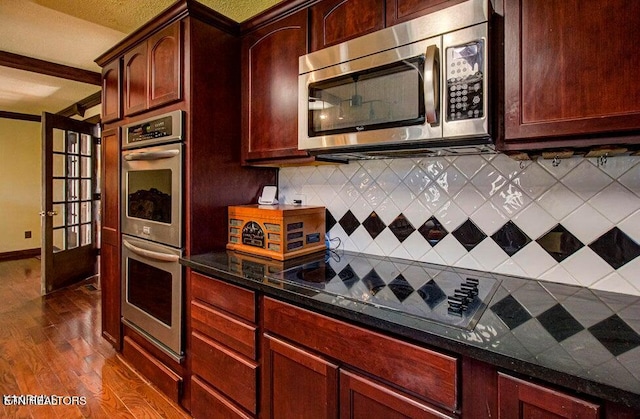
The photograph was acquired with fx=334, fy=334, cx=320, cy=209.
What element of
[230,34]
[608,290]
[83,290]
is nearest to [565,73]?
[608,290]

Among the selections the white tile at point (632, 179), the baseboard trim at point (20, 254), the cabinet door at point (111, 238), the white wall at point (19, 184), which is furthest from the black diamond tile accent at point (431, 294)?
the baseboard trim at point (20, 254)

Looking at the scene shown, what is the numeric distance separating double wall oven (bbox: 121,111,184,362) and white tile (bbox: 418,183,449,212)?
1243 mm

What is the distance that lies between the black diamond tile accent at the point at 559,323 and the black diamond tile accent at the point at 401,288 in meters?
0.40

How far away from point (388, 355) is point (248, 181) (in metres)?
1.38

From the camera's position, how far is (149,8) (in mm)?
2195

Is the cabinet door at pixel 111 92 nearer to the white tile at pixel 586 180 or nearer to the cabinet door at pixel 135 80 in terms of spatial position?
the cabinet door at pixel 135 80

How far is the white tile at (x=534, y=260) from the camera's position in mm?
1320

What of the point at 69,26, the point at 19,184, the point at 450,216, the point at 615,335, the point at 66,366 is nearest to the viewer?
the point at 615,335

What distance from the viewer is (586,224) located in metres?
1.24

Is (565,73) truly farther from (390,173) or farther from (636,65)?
(390,173)

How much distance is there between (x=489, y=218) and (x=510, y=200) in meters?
0.11

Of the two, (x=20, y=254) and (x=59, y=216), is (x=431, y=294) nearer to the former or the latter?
(x=59, y=216)

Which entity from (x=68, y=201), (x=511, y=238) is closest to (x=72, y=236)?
(x=68, y=201)

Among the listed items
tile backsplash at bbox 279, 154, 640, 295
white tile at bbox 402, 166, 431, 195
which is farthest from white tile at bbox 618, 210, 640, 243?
white tile at bbox 402, 166, 431, 195
